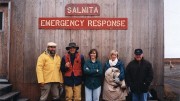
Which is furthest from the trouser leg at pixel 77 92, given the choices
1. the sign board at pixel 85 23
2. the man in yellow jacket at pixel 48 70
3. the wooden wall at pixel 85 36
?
the sign board at pixel 85 23

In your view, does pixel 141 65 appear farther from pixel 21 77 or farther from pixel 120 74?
pixel 21 77

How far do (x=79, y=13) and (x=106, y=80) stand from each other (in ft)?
6.46

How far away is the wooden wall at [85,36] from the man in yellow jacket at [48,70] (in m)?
0.81

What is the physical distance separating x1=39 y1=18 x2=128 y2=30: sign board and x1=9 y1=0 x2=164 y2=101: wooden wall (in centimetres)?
11

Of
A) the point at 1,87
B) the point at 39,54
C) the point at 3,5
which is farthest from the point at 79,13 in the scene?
the point at 1,87

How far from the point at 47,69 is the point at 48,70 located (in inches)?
1.4

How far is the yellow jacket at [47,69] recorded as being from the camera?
764cm

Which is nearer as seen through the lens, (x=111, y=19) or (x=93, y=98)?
(x=93, y=98)

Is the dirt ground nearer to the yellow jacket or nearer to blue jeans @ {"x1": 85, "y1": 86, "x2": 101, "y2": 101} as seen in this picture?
blue jeans @ {"x1": 85, "y1": 86, "x2": 101, "y2": 101}

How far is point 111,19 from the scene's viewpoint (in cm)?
845

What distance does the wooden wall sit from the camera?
8.49 m

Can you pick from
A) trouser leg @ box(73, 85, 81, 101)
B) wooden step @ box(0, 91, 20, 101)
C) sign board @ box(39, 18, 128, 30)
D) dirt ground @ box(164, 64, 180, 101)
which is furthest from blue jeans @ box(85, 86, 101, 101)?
dirt ground @ box(164, 64, 180, 101)

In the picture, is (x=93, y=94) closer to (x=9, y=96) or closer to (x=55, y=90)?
(x=55, y=90)

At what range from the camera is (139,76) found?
23.9 ft
